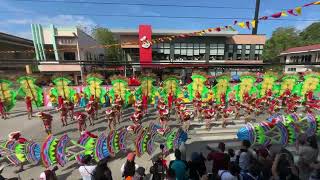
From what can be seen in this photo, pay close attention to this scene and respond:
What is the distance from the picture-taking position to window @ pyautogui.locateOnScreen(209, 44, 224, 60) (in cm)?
3481

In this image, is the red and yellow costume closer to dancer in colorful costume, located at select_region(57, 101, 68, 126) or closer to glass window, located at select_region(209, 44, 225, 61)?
dancer in colorful costume, located at select_region(57, 101, 68, 126)

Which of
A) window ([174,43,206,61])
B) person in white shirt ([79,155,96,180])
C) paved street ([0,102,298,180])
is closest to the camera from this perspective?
person in white shirt ([79,155,96,180])

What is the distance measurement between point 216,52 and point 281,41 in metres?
20.7

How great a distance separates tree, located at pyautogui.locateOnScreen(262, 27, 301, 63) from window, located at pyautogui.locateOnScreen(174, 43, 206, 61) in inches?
657

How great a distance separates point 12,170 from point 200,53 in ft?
101

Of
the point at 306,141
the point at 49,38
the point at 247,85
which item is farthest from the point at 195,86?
the point at 49,38

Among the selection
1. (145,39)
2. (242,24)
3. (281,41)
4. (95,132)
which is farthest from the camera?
(281,41)

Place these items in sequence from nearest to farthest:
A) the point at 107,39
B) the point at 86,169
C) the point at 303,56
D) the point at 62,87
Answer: the point at 86,169 → the point at 62,87 → the point at 303,56 → the point at 107,39

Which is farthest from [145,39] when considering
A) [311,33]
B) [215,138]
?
[311,33]

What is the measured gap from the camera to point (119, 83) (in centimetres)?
1309

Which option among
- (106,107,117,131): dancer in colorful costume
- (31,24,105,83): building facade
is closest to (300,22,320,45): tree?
(31,24,105,83): building facade

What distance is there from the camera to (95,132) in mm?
11414

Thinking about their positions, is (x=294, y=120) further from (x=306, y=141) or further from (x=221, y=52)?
(x=221, y=52)

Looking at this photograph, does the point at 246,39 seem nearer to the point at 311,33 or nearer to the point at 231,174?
the point at 311,33
